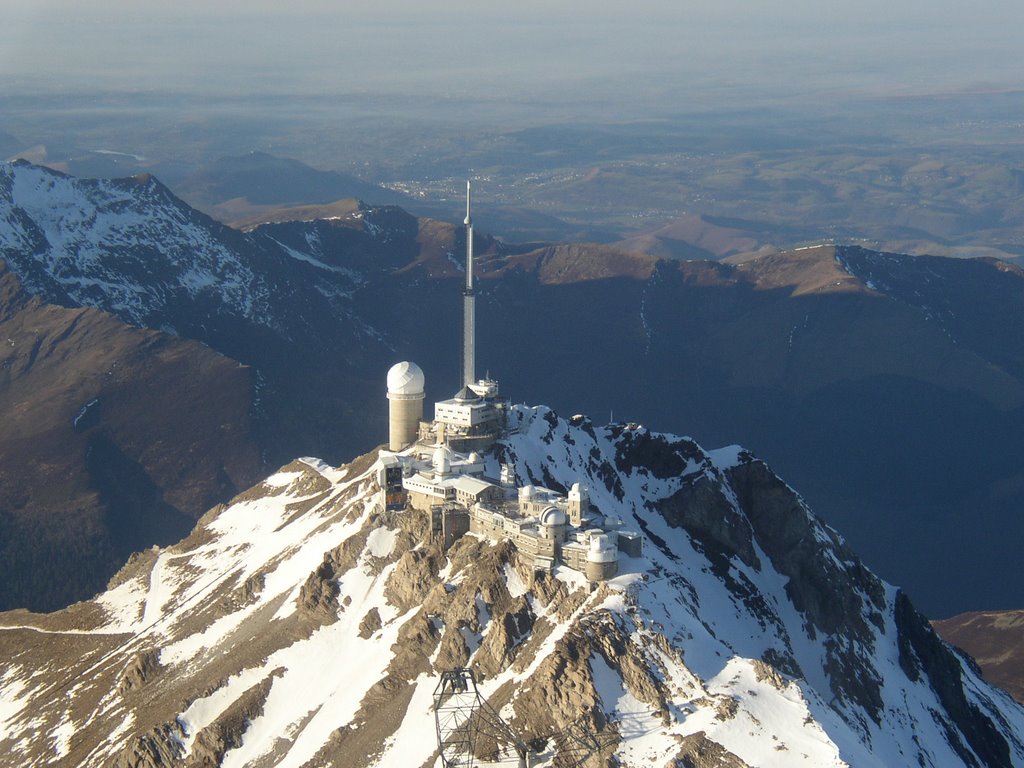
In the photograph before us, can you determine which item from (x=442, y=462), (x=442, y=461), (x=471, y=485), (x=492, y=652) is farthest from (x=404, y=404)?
(x=492, y=652)

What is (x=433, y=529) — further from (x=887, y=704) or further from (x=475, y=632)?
(x=887, y=704)

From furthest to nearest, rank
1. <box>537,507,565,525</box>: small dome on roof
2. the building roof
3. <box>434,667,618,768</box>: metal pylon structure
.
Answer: the building roof
<box>537,507,565,525</box>: small dome on roof
<box>434,667,618,768</box>: metal pylon structure

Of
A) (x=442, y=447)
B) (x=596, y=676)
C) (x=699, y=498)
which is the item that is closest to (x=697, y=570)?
(x=699, y=498)

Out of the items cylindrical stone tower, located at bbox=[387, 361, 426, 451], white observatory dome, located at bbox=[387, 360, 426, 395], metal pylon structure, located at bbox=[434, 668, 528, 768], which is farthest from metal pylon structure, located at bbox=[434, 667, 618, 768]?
white observatory dome, located at bbox=[387, 360, 426, 395]

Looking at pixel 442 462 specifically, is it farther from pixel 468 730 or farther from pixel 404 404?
pixel 468 730

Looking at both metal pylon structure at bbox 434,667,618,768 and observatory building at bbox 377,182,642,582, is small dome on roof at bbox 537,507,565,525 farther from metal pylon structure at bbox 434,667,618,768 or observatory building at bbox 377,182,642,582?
metal pylon structure at bbox 434,667,618,768

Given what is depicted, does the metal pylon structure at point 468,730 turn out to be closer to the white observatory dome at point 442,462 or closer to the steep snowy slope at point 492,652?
the steep snowy slope at point 492,652
